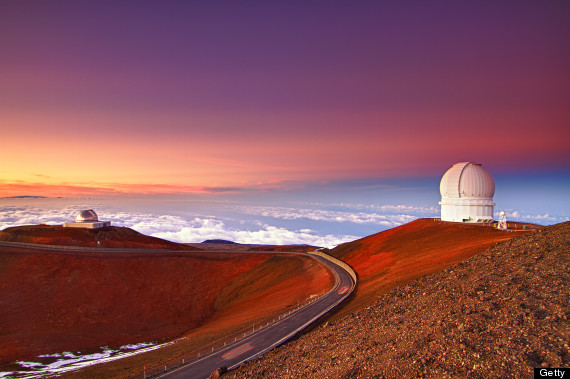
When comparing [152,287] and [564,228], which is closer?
[564,228]

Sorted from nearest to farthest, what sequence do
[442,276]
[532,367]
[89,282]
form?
[532,367] → [442,276] → [89,282]

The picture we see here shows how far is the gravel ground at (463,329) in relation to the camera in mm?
10812

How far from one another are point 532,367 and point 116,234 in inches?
3228

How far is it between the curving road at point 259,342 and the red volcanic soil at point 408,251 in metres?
2.64

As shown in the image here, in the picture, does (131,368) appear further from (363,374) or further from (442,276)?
(442,276)

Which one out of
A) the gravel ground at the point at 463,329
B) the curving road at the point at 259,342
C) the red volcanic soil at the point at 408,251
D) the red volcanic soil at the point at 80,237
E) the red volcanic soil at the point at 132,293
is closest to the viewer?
the gravel ground at the point at 463,329

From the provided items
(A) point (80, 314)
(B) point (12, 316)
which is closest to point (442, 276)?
(A) point (80, 314)

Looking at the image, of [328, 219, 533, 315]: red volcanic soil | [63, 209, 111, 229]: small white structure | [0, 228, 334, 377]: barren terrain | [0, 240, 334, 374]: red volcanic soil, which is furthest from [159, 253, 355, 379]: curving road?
[63, 209, 111, 229]: small white structure

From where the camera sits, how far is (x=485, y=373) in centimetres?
1013

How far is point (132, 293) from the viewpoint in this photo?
5297 centimetres

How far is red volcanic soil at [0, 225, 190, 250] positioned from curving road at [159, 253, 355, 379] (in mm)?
53861

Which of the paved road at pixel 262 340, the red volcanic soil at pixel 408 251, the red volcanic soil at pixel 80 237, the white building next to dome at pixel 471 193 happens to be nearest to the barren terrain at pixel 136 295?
the paved road at pixel 262 340

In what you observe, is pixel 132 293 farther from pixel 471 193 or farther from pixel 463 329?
pixel 471 193

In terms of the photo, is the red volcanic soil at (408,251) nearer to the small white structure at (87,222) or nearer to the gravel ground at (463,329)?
the gravel ground at (463,329)
